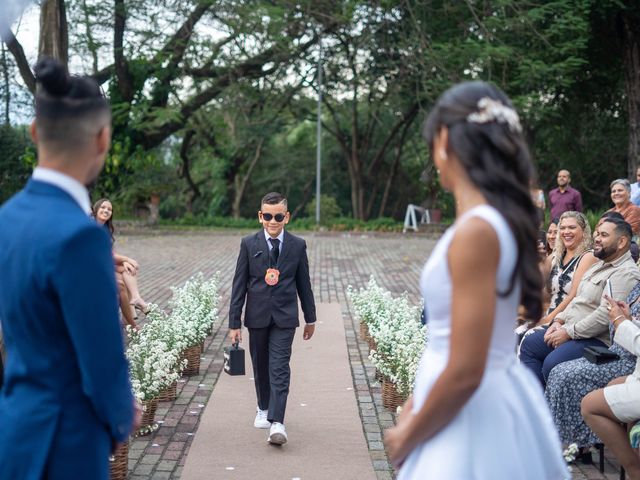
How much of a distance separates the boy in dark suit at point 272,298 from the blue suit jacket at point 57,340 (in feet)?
12.7

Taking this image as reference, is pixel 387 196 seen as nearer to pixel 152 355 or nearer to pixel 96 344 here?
pixel 152 355

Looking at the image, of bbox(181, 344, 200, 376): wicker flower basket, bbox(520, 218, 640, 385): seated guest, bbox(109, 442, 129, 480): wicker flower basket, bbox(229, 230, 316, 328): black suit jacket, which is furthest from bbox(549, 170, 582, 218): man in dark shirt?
bbox(109, 442, 129, 480): wicker flower basket

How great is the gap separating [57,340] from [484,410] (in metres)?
1.26

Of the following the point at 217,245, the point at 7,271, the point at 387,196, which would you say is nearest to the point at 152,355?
the point at 7,271

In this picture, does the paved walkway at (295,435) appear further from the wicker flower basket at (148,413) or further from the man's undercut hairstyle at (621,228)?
Result: the man's undercut hairstyle at (621,228)

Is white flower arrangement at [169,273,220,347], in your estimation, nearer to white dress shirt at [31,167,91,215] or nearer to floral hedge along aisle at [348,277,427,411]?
floral hedge along aisle at [348,277,427,411]

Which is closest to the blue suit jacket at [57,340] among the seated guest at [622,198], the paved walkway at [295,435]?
the paved walkway at [295,435]

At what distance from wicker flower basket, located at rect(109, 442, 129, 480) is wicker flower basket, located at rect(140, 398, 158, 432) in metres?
0.96

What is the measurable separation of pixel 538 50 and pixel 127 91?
43.8ft

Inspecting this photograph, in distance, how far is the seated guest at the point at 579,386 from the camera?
579 cm

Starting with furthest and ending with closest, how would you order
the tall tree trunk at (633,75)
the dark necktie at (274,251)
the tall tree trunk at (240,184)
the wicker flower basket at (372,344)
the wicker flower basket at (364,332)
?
the tall tree trunk at (240,184), the tall tree trunk at (633,75), the wicker flower basket at (364,332), the wicker flower basket at (372,344), the dark necktie at (274,251)

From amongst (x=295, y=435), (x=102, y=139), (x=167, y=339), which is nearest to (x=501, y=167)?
(x=102, y=139)

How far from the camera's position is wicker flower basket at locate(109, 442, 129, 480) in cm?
530

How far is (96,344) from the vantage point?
2.43m
